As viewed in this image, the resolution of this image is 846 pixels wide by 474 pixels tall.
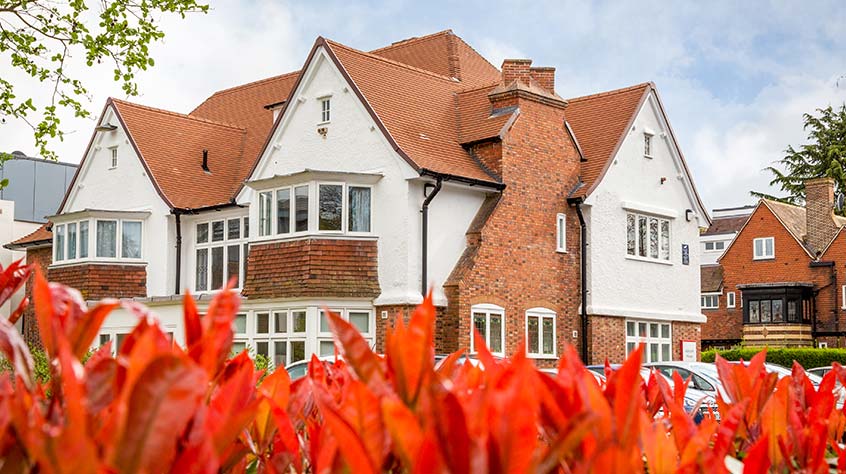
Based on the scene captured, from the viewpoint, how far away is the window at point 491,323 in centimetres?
2605

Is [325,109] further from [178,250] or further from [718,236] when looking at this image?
[718,236]

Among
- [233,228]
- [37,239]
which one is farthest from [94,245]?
[37,239]

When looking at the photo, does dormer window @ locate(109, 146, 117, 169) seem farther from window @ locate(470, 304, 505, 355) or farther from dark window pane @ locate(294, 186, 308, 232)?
window @ locate(470, 304, 505, 355)

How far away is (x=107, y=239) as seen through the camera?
103 feet

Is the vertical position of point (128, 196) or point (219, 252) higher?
point (128, 196)

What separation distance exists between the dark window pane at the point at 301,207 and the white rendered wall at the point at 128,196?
246 inches

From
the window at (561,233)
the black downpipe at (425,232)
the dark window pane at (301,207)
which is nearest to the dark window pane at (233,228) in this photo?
the dark window pane at (301,207)

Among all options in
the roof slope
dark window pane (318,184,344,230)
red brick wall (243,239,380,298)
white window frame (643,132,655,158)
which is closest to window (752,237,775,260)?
white window frame (643,132,655,158)

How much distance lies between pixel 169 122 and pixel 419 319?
111 ft

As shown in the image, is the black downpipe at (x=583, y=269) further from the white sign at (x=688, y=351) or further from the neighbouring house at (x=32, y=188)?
the neighbouring house at (x=32, y=188)

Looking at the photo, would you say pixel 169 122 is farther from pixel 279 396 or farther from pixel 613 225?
pixel 279 396

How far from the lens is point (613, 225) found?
29.9 m

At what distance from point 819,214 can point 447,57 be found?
93.6ft

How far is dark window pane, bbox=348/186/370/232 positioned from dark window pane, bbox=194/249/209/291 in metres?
6.65
